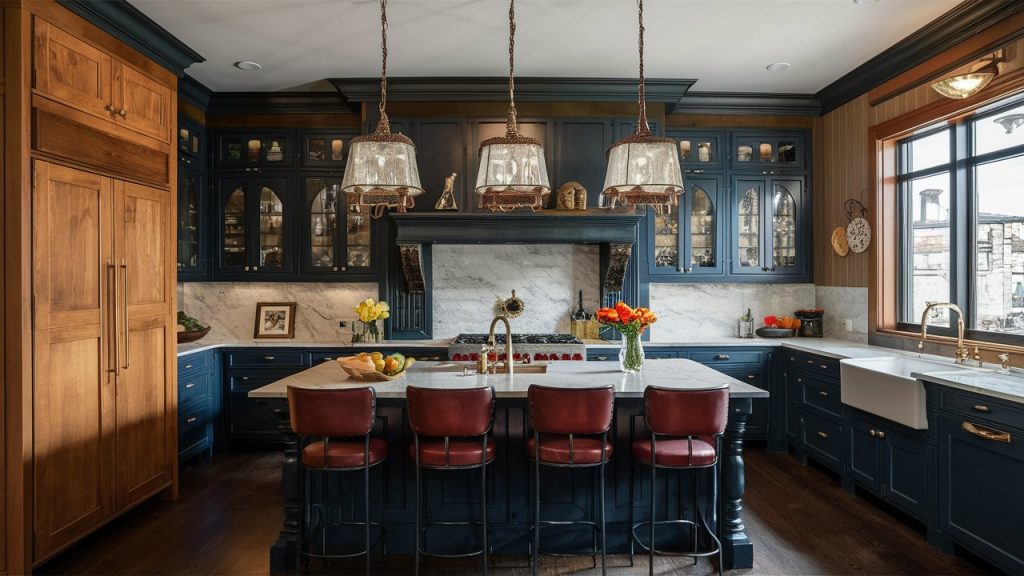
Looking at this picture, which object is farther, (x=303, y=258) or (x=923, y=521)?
(x=303, y=258)

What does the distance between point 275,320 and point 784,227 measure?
4993 mm

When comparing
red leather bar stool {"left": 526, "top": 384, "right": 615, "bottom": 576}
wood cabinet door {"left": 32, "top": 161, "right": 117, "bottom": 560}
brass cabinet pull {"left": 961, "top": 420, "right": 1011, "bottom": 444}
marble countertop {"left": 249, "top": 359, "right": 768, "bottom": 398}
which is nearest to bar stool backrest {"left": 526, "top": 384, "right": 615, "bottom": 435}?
red leather bar stool {"left": 526, "top": 384, "right": 615, "bottom": 576}

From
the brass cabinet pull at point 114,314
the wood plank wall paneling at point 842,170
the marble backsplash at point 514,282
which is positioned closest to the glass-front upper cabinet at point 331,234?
the marble backsplash at point 514,282

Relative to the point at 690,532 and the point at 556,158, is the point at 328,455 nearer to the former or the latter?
the point at 690,532

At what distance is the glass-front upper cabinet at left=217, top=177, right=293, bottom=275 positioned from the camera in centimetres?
530

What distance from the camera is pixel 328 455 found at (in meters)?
2.66

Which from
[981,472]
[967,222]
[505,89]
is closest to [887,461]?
[981,472]

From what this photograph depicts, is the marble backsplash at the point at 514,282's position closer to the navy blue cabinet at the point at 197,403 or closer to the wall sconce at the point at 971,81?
the navy blue cabinet at the point at 197,403

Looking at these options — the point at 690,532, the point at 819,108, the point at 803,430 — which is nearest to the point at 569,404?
the point at 690,532

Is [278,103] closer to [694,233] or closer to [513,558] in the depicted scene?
[694,233]

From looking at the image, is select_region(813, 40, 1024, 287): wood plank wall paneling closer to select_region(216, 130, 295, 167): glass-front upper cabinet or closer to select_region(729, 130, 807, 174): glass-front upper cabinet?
select_region(729, 130, 807, 174): glass-front upper cabinet

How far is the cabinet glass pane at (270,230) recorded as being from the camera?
209 inches

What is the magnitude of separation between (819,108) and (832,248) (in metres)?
1.35

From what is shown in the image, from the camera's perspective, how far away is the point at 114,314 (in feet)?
10.8
